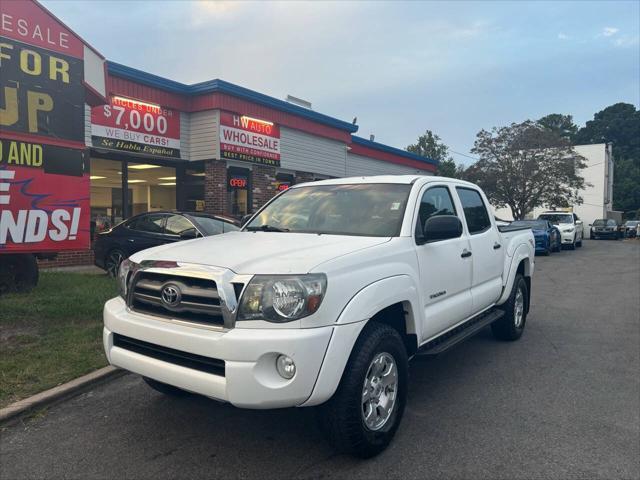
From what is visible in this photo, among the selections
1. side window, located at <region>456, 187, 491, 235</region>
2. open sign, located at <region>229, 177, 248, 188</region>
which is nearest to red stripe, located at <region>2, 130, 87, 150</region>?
side window, located at <region>456, 187, 491, 235</region>

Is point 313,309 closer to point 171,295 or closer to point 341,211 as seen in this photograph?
point 171,295

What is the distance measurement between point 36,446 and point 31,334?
8.91 ft

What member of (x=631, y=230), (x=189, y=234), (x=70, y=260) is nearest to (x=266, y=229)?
(x=189, y=234)

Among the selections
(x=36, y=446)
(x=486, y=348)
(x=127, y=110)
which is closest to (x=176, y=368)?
(x=36, y=446)

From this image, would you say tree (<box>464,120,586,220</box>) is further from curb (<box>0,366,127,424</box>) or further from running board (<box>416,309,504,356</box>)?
curb (<box>0,366,127,424</box>)

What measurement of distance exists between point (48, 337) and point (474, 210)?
4895 mm

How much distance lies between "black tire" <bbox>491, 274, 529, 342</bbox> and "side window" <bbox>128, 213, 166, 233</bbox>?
6.93 meters

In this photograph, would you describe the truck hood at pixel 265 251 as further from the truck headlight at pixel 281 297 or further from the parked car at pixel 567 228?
the parked car at pixel 567 228

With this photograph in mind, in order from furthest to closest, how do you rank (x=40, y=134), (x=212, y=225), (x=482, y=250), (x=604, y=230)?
1. (x=604, y=230)
2. (x=212, y=225)
3. (x=40, y=134)
4. (x=482, y=250)

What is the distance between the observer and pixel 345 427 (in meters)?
2.94

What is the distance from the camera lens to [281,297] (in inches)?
110

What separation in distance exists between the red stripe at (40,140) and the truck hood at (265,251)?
149 inches

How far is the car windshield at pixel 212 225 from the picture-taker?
380 inches

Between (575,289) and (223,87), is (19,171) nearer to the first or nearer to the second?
(223,87)
